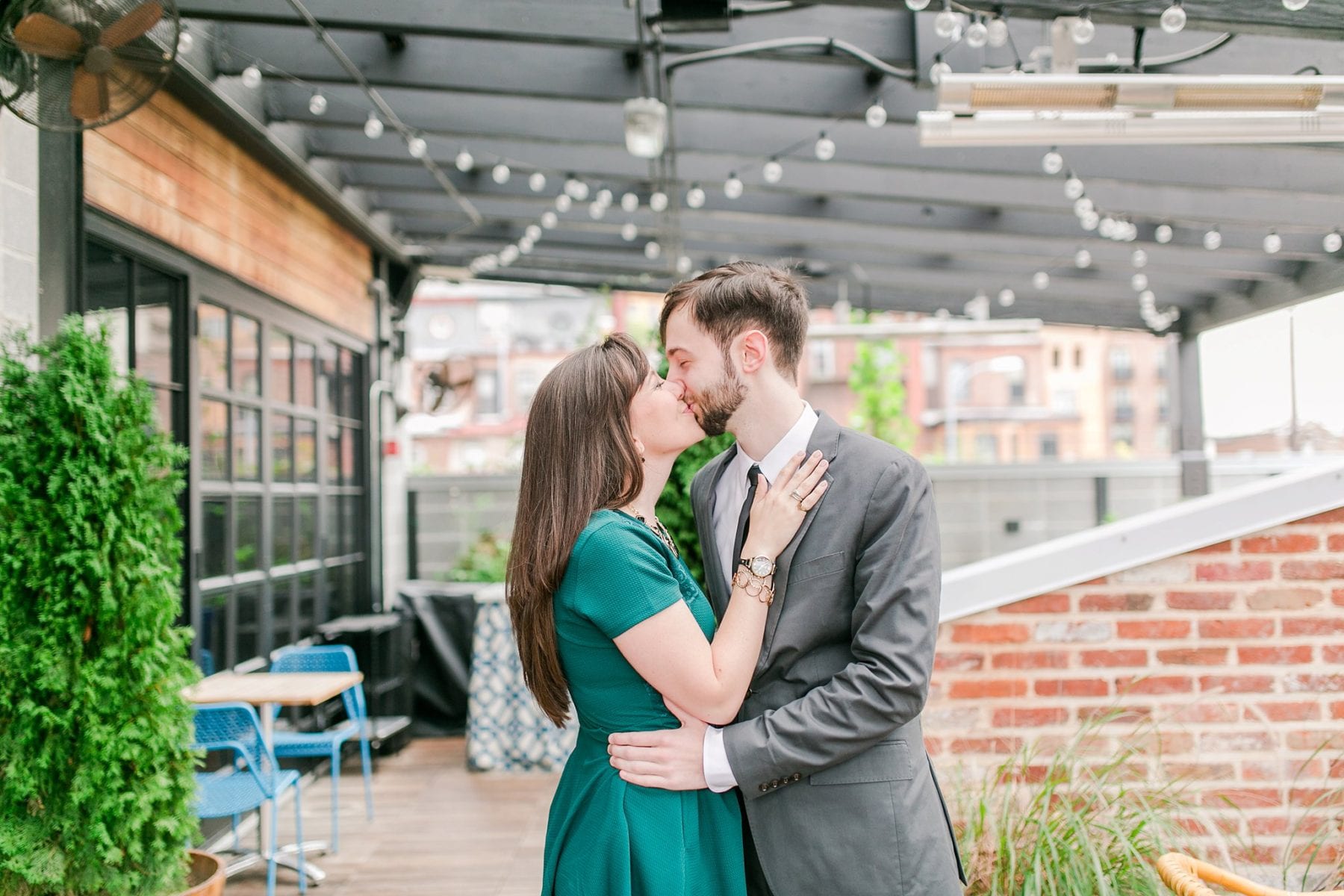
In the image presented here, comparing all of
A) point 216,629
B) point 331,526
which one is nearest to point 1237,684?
point 216,629

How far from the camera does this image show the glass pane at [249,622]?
510 centimetres

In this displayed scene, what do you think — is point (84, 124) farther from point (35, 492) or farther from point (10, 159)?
point (35, 492)

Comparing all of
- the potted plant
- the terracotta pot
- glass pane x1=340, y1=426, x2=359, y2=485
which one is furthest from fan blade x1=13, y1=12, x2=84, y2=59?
glass pane x1=340, y1=426, x2=359, y2=485

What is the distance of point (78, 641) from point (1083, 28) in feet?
11.0

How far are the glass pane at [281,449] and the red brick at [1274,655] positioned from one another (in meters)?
4.51

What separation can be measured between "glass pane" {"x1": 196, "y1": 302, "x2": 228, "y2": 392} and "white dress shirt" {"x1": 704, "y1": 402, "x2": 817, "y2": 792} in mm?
3510

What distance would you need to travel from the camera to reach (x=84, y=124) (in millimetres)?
2748

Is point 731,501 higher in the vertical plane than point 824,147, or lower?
lower

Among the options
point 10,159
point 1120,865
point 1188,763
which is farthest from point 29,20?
point 1188,763

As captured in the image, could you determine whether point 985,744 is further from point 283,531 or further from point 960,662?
point 283,531

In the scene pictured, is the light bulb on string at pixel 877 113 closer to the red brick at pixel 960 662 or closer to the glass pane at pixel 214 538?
the red brick at pixel 960 662

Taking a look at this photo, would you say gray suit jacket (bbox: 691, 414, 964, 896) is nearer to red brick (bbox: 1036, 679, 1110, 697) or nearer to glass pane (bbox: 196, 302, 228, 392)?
red brick (bbox: 1036, 679, 1110, 697)

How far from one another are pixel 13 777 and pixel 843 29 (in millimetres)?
3763

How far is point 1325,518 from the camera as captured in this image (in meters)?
2.74
